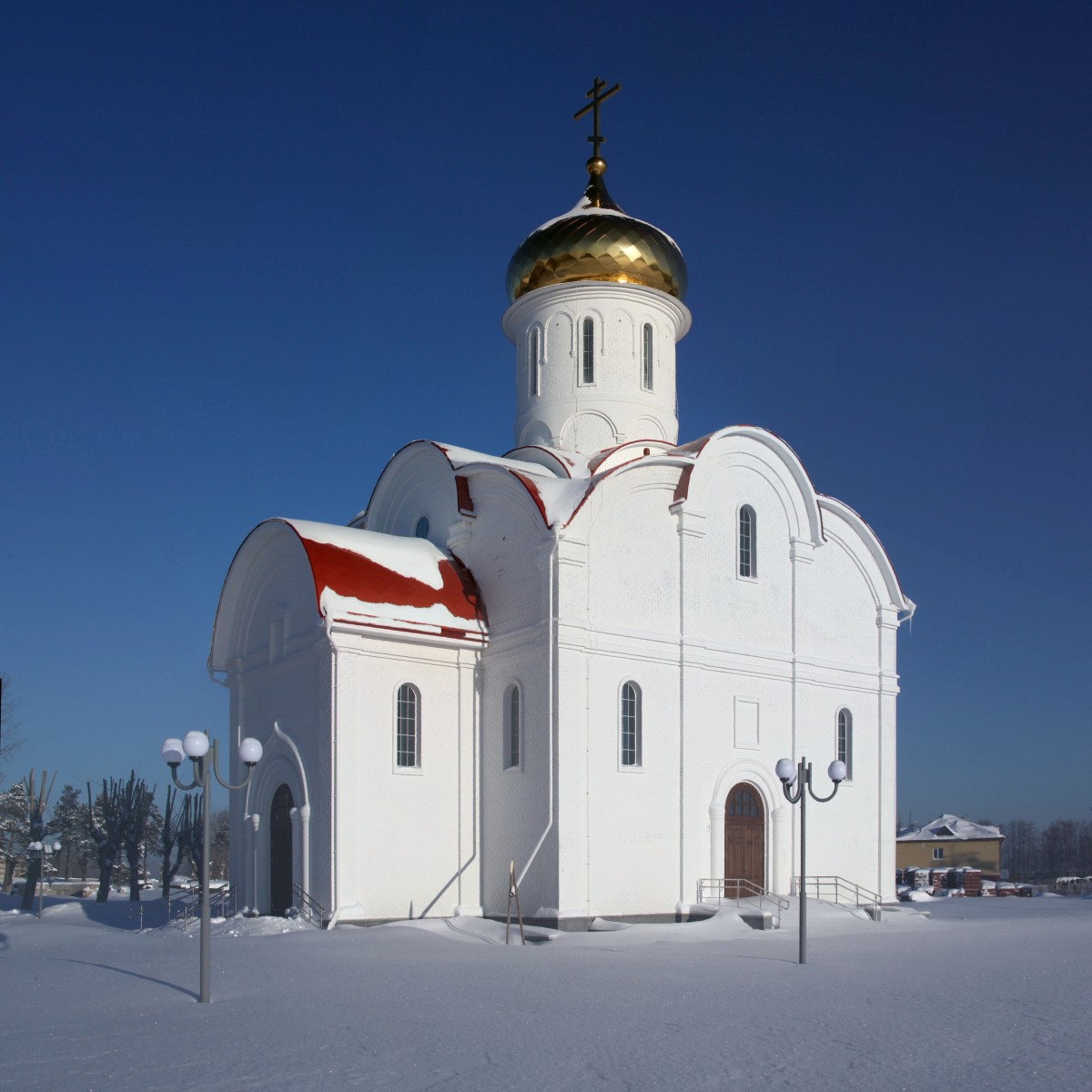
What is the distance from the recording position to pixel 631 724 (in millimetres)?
19703

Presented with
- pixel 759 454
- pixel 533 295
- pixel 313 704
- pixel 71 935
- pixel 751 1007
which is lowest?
pixel 71 935

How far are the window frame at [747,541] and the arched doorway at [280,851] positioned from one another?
8.54 meters

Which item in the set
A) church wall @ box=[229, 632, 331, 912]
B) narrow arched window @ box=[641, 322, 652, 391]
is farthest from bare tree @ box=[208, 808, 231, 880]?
narrow arched window @ box=[641, 322, 652, 391]

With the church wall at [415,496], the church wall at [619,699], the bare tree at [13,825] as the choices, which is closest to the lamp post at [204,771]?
the church wall at [619,699]

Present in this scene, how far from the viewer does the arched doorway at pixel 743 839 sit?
67.2 ft

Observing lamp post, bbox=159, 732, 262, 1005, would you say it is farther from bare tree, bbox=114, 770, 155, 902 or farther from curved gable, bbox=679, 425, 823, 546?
bare tree, bbox=114, 770, 155, 902

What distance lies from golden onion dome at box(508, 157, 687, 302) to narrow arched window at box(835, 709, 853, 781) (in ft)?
28.8

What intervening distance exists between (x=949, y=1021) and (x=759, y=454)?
517 inches

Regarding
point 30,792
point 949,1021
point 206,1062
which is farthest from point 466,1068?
point 30,792

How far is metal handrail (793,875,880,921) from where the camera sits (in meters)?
21.5

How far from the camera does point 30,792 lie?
32938mm

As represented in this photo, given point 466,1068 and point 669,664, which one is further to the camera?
point 669,664

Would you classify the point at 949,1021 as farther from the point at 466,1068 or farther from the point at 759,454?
the point at 759,454

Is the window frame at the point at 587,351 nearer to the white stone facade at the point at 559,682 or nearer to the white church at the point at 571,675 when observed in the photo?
the white church at the point at 571,675
